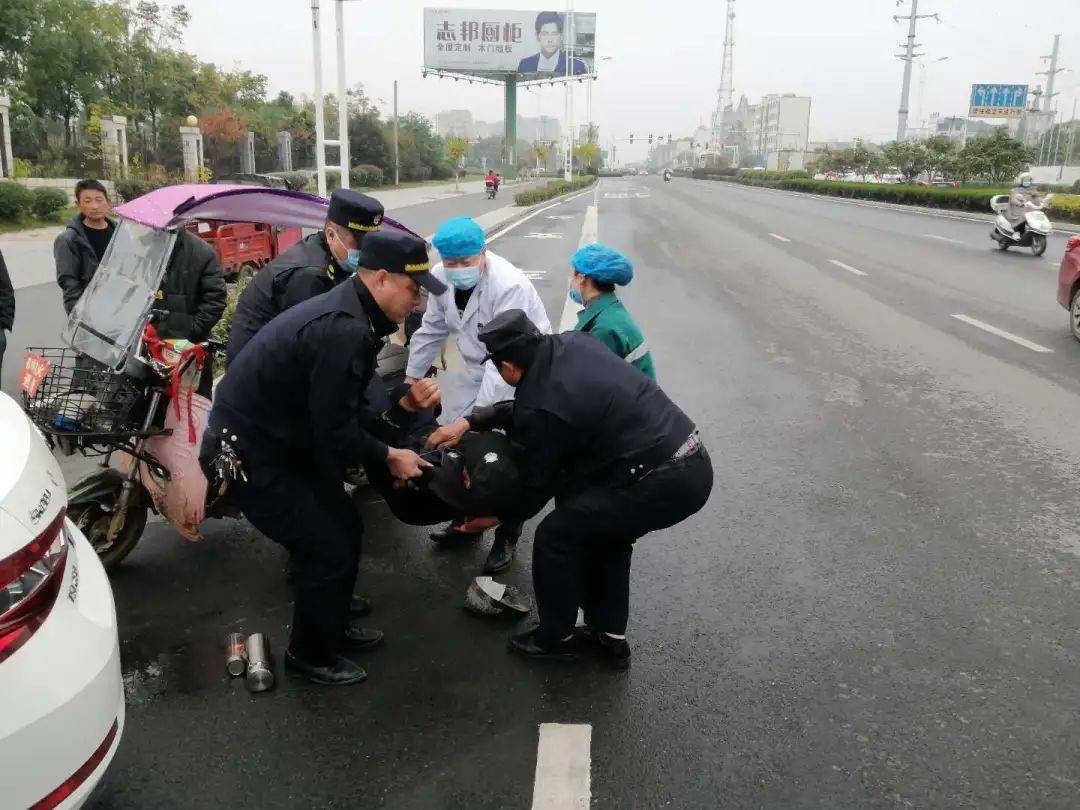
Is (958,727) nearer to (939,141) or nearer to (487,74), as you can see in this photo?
(939,141)


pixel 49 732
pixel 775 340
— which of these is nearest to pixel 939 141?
pixel 775 340

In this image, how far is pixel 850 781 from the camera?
2.78 meters

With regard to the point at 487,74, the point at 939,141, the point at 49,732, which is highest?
the point at 487,74

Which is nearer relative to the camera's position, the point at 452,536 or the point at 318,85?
the point at 452,536

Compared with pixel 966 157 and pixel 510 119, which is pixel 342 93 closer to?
pixel 966 157

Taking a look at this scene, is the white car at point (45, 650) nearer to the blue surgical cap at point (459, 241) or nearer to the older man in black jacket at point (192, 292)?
the blue surgical cap at point (459, 241)

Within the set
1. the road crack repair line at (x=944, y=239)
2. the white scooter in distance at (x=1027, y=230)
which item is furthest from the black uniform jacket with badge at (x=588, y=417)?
the road crack repair line at (x=944, y=239)

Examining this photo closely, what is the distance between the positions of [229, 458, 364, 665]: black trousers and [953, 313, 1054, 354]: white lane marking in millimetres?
8294

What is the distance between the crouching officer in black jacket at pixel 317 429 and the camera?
2947mm

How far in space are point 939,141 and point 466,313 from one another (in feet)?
152

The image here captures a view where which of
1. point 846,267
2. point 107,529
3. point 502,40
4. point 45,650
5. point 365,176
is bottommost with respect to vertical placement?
point 107,529

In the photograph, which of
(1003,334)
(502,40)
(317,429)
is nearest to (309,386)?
(317,429)

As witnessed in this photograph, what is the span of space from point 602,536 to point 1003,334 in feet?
27.8

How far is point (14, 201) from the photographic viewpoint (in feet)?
72.9
